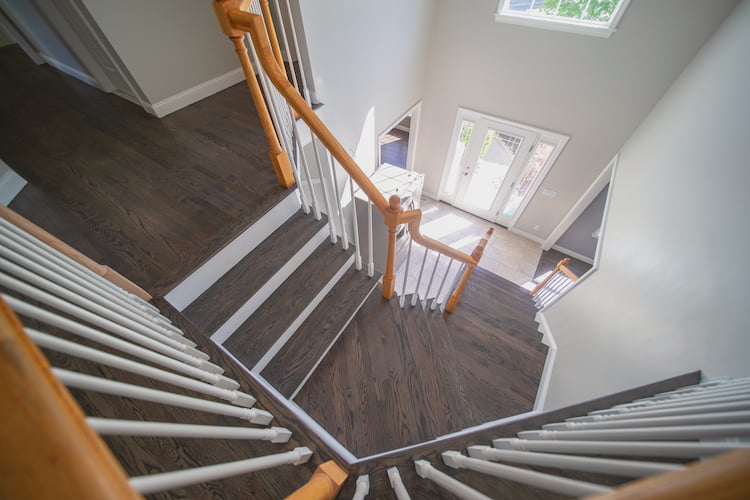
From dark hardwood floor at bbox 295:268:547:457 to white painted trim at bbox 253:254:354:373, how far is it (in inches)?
10.6

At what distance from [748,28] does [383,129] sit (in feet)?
10.5

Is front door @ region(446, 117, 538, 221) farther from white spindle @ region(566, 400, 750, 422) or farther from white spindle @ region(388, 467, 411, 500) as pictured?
white spindle @ region(388, 467, 411, 500)

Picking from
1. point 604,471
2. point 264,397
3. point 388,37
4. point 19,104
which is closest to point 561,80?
point 388,37

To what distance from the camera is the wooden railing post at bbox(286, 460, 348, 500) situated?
727 millimetres

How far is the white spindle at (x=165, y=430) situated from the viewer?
0.41m

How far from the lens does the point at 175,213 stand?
171 cm

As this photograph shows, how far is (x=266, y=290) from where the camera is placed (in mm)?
1622

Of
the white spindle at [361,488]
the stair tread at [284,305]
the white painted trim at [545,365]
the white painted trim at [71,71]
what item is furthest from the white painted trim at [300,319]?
the white painted trim at [71,71]

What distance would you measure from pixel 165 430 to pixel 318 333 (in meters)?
1.14

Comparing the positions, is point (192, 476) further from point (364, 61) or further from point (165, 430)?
point (364, 61)

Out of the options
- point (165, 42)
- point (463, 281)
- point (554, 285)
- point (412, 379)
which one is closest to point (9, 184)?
point (165, 42)

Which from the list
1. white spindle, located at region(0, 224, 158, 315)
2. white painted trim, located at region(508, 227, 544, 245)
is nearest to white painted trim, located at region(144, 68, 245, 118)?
white spindle, located at region(0, 224, 158, 315)

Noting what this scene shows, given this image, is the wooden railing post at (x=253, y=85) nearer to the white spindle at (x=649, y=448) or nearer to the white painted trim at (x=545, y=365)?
the white spindle at (x=649, y=448)

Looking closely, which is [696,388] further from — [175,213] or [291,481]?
[175,213]
